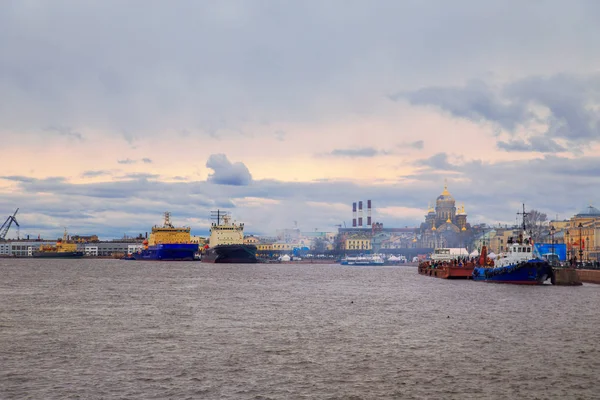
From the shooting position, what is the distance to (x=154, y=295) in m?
71.0

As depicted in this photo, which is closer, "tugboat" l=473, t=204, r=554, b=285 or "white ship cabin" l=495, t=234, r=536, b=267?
"tugboat" l=473, t=204, r=554, b=285

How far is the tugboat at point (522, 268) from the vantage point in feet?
290

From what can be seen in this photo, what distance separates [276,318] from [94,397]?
82.3 feet

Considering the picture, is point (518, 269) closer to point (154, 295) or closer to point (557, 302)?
point (557, 302)

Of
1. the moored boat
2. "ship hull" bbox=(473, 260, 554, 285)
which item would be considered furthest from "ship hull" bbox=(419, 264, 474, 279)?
"ship hull" bbox=(473, 260, 554, 285)

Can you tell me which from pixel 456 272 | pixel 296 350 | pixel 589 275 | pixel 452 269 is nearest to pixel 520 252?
pixel 589 275

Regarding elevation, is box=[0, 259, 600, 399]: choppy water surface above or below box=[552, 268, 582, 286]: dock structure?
below

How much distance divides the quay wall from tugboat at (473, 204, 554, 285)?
8421 millimetres

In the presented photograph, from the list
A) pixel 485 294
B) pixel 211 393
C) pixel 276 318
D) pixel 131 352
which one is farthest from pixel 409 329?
pixel 485 294

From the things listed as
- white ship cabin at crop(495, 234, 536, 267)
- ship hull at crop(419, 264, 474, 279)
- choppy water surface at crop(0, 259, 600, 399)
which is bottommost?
choppy water surface at crop(0, 259, 600, 399)

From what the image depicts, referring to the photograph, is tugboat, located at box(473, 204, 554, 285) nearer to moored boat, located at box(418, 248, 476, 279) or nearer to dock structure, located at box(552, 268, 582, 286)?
dock structure, located at box(552, 268, 582, 286)

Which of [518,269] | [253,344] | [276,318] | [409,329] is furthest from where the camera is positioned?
[518,269]

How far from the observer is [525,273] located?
89.6m

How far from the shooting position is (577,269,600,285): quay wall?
9531 cm
